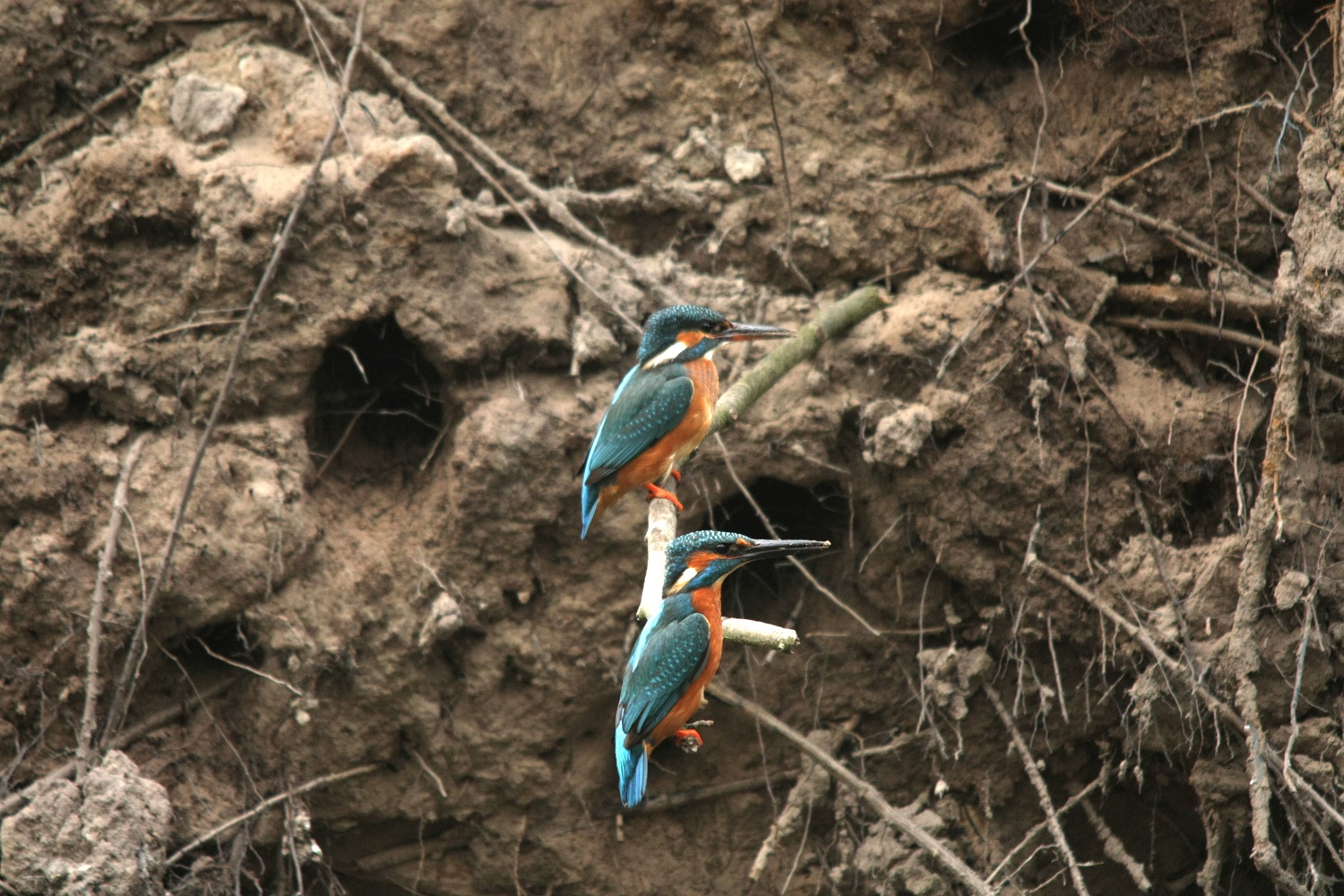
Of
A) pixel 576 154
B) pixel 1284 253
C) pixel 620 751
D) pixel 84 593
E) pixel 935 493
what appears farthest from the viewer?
pixel 576 154

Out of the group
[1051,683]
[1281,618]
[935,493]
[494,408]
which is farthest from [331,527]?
[1281,618]

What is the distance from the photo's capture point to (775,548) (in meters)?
3.17

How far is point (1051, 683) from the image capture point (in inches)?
172

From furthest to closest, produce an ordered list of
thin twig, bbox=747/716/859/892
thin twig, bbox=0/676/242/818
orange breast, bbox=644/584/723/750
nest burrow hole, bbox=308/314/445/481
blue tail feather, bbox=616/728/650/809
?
nest burrow hole, bbox=308/314/445/481 → thin twig, bbox=747/716/859/892 → thin twig, bbox=0/676/242/818 → orange breast, bbox=644/584/723/750 → blue tail feather, bbox=616/728/650/809

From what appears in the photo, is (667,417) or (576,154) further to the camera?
(576,154)

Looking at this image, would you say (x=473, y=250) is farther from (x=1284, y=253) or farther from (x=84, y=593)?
(x=1284, y=253)

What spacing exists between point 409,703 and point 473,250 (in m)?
1.67

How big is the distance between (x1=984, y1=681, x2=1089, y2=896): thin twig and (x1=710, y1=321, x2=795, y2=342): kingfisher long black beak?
5.19 ft

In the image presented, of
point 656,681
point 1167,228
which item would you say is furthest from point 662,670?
point 1167,228

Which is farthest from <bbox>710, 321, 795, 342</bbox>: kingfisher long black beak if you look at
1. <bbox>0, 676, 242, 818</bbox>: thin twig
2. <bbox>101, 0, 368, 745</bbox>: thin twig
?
<bbox>0, 676, 242, 818</bbox>: thin twig

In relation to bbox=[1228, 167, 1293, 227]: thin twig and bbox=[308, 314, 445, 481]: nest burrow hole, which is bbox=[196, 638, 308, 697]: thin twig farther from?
bbox=[1228, 167, 1293, 227]: thin twig

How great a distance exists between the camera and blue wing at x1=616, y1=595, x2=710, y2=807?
3227 mm

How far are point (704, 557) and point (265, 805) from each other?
6.20ft

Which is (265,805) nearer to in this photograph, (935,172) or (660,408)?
(660,408)
